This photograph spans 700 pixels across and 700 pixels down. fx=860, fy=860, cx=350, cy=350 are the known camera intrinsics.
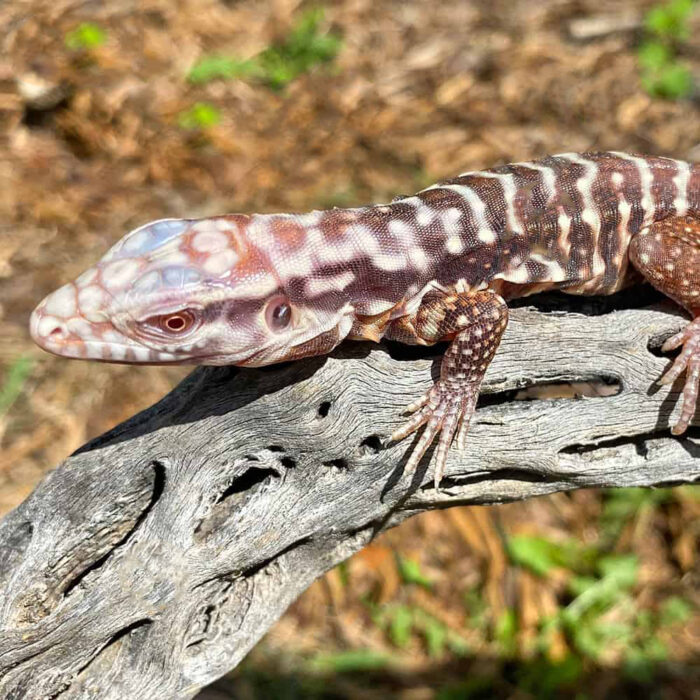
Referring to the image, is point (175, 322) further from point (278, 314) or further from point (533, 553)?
point (533, 553)

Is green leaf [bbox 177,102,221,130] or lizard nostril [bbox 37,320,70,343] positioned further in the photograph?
green leaf [bbox 177,102,221,130]

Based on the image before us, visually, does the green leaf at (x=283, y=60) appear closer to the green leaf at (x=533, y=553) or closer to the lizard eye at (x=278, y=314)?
the green leaf at (x=533, y=553)

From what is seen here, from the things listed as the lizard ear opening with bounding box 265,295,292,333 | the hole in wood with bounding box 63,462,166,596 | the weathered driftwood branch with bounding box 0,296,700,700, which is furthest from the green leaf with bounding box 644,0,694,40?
the hole in wood with bounding box 63,462,166,596

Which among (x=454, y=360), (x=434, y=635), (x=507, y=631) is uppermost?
(x=454, y=360)

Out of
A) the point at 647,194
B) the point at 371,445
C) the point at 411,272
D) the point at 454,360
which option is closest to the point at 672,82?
the point at 647,194

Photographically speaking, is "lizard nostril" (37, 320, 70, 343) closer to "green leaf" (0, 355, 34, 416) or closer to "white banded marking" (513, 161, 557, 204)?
"white banded marking" (513, 161, 557, 204)

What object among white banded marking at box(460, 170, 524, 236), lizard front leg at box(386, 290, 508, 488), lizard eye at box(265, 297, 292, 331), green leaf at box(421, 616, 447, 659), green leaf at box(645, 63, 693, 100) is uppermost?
lizard eye at box(265, 297, 292, 331)
